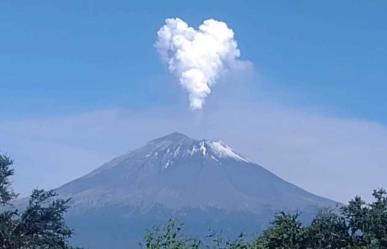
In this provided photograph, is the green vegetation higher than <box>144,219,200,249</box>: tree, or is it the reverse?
the green vegetation

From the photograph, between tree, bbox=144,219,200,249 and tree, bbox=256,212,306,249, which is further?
tree, bbox=256,212,306,249

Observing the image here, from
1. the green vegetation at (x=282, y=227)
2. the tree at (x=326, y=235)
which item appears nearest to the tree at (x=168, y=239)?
the green vegetation at (x=282, y=227)

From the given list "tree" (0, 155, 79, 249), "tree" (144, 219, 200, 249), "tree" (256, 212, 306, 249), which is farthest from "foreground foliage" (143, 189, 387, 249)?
"tree" (144, 219, 200, 249)

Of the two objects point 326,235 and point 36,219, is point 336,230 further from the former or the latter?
point 36,219

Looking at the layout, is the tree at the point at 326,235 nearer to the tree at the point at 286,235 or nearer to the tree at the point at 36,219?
the tree at the point at 286,235

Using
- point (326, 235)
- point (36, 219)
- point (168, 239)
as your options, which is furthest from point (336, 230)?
point (168, 239)

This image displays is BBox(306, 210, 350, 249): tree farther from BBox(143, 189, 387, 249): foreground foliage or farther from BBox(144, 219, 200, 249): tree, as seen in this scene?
BBox(144, 219, 200, 249): tree

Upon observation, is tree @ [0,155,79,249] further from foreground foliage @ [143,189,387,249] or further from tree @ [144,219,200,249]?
tree @ [144,219,200,249]

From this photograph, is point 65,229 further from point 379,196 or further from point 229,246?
point 229,246

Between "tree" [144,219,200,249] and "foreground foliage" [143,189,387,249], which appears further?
"foreground foliage" [143,189,387,249]
